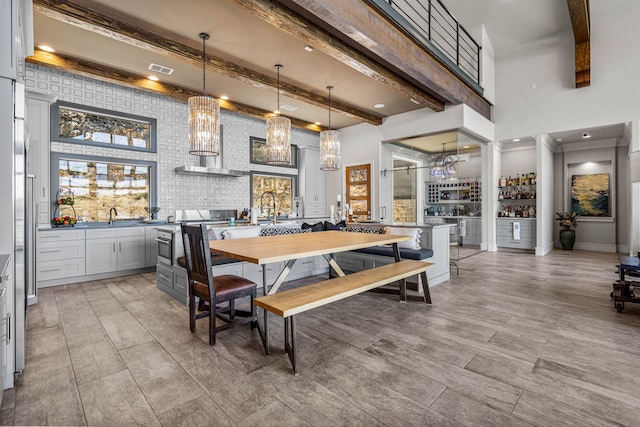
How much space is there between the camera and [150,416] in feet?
5.29

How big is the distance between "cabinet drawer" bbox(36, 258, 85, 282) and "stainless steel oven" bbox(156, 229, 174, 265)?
138cm

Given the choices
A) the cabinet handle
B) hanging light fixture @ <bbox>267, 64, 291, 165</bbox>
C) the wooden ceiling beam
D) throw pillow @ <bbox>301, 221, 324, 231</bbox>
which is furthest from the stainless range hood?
the cabinet handle

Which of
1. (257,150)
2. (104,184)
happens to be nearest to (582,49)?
(257,150)

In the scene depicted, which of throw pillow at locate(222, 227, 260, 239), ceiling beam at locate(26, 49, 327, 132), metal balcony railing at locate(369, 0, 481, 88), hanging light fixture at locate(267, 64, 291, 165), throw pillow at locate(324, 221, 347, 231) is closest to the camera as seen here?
throw pillow at locate(222, 227, 260, 239)

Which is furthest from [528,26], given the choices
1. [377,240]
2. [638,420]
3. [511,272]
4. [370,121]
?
[638,420]

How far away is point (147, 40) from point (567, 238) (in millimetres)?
9129

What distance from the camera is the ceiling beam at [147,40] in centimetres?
307

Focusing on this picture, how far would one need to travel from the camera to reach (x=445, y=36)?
659cm

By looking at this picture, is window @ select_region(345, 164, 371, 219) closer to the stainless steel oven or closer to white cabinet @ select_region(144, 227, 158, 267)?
white cabinet @ select_region(144, 227, 158, 267)

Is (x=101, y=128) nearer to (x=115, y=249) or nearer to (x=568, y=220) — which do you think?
(x=115, y=249)

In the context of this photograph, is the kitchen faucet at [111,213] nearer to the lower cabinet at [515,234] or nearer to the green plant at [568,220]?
the lower cabinet at [515,234]

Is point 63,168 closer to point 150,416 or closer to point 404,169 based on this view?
point 150,416

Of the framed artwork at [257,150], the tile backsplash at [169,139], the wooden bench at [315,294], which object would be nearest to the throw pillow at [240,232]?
the wooden bench at [315,294]

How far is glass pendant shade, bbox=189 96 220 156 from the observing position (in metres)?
3.52
